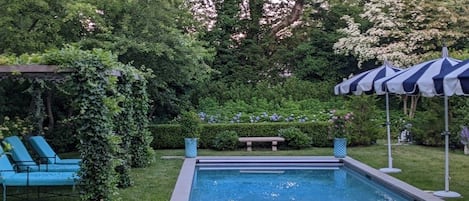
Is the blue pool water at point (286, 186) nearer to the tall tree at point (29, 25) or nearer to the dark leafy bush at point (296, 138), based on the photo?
the dark leafy bush at point (296, 138)

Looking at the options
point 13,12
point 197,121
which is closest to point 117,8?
point 13,12

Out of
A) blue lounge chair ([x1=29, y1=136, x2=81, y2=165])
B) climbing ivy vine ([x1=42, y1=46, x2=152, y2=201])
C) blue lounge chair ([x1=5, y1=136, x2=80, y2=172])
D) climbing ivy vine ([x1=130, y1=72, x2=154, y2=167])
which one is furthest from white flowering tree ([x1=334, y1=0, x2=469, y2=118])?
climbing ivy vine ([x1=42, y1=46, x2=152, y2=201])

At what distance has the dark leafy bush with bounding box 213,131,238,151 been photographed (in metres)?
13.7

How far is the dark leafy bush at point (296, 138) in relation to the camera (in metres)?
13.8

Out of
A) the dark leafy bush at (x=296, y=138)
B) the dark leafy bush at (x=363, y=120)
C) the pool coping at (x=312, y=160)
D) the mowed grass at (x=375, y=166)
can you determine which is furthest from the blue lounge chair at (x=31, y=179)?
the dark leafy bush at (x=363, y=120)

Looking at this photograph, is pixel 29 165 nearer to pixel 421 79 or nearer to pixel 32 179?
pixel 32 179

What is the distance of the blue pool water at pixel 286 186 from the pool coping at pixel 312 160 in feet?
0.47

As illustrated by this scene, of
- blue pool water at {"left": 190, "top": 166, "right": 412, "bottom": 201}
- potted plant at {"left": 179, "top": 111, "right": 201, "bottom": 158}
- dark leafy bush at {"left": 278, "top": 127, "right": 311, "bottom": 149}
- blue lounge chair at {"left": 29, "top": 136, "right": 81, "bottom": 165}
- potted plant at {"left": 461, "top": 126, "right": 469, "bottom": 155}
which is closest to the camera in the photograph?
blue pool water at {"left": 190, "top": 166, "right": 412, "bottom": 201}

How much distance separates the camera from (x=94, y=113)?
615 centimetres

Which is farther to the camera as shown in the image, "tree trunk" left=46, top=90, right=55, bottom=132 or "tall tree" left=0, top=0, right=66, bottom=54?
"tree trunk" left=46, top=90, right=55, bottom=132

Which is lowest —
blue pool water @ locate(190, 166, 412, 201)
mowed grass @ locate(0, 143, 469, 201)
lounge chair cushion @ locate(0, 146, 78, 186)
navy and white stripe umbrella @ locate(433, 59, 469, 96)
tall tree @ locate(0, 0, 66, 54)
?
blue pool water @ locate(190, 166, 412, 201)

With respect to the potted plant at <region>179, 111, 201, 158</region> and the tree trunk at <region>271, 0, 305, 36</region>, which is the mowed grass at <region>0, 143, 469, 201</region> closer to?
the potted plant at <region>179, 111, 201, 158</region>

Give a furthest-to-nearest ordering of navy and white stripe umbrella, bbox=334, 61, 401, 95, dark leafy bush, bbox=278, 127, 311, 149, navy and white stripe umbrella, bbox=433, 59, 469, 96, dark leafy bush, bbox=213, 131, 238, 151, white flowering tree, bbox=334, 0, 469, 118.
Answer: white flowering tree, bbox=334, 0, 469, 118 < dark leafy bush, bbox=278, 127, 311, 149 < dark leafy bush, bbox=213, 131, 238, 151 < navy and white stripe umbrella, bbox=334, 61, 401, 95 < navy and white stripe umbrella, bbox=433, 59, 469, 96

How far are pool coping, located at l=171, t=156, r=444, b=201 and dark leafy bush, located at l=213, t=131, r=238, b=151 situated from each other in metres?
1.70
